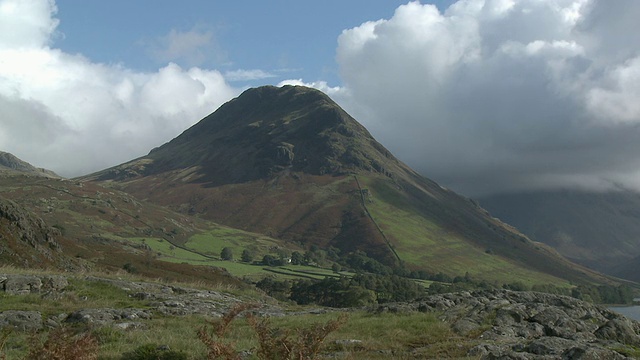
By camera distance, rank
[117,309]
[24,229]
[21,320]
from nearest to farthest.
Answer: [21,320] → [117,309] → [24,229]

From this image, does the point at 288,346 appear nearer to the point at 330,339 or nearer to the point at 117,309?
the point at 330,339

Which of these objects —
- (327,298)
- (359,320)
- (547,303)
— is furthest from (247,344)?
(327,298)

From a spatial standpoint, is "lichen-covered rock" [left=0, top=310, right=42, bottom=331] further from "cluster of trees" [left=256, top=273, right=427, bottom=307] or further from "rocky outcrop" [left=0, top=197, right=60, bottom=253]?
"cluster of trees" [left=256, top=273, right=427, bottom=307]

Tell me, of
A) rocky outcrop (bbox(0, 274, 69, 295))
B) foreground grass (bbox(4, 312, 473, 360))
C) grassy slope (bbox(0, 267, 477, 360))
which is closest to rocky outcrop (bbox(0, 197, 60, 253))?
rocky outcrop (bbox(0, 274, 69, 295))

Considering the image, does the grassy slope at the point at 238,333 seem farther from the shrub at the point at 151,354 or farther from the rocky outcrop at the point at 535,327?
the rocky outcrop at the point at 535,327

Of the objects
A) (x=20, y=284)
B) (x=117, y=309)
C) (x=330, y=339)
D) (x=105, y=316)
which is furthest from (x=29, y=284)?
(x=330, y=339)

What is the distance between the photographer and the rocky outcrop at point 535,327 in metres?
14.2

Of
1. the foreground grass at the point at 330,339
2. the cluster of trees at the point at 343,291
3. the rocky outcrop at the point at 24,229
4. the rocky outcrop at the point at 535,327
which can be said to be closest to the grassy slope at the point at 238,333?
the foreground grass at the point at 330,339

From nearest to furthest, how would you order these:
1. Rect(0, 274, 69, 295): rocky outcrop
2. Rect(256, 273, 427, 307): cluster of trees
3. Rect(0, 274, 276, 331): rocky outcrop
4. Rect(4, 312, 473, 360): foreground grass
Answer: Rect(4, 312, 473, 360): foreground grass < Rect(0, 274, 276, 331): rocky outcrop < Rect(0, 274, 69, 295): rocky outcrop < Rect(256, 273, 427, 307): cluster of trees

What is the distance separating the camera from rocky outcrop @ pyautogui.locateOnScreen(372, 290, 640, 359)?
14.2 meters

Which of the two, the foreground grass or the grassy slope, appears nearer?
the foreground grass

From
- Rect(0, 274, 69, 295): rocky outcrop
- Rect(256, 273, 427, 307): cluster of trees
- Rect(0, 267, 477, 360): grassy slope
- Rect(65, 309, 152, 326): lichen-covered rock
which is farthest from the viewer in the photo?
Rect(256, 273, 427, 307): cluster of trees

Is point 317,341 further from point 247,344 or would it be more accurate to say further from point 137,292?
point 137,292

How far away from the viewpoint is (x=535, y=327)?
2005cm
